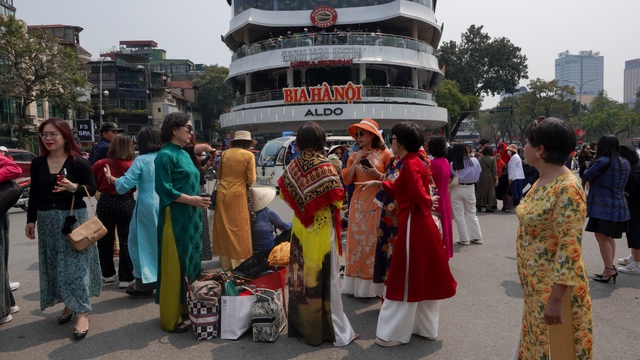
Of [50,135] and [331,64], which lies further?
[331,64]

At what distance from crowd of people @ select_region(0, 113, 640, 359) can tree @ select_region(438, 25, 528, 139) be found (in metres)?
46.3

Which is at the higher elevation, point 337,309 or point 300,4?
point 300,4

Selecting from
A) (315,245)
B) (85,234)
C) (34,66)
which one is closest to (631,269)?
(315,245)

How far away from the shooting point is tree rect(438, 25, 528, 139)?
161 ft

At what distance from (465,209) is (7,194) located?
257 inches

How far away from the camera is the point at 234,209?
5320 mm

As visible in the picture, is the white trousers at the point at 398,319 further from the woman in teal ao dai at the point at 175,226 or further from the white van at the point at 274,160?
the white van at the point at 274,160

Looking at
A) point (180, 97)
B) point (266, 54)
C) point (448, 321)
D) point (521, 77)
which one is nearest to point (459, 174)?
point (448, 321)

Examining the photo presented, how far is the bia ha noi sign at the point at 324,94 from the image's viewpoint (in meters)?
31.8

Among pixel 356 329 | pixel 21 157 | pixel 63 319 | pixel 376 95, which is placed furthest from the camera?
pixel 376 95

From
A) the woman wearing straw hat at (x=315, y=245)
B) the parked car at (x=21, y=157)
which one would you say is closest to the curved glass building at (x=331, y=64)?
the parked car at (x=21, y=157)

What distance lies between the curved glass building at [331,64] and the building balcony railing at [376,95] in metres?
0.07

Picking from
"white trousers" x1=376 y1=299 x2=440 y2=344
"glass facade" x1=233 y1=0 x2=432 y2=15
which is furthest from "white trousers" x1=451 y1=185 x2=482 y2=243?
"glass facade" x1=233 y1=0 x2=432 y2=15

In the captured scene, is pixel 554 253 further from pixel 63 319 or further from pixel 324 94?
pixel 324 94
